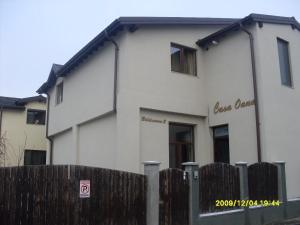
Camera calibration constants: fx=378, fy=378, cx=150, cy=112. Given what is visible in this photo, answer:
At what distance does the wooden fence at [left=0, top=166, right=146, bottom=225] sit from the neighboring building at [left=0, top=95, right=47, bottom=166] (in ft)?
63.2

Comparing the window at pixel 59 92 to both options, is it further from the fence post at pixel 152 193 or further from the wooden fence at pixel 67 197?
the wooden fence at pixel 67 197

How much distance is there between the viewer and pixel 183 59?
51.9ft

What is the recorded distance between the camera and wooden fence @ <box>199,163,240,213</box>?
1036cm

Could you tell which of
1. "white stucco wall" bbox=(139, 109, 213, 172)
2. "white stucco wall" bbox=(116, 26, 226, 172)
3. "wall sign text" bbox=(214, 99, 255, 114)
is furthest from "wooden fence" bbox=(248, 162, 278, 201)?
"white stucco wall" bbox=(116, 26, 226, 172)

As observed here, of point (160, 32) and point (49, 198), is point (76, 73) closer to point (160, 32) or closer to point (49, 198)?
point (160, 32)

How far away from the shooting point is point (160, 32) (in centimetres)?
1507

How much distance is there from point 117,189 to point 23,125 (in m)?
20.7

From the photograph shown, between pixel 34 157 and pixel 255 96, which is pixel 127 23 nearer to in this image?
pixel 255 96

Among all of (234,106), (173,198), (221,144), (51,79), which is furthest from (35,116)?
(173,198)

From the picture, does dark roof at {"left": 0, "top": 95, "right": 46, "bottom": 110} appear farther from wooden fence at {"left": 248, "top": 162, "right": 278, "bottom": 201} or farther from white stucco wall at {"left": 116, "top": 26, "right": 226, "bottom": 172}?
wooden fence at {"left": 248, "top": 162, "right": 278, "bottom": 201}

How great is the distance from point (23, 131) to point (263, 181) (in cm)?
1978

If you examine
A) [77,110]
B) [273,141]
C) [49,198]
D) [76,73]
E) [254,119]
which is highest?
[76,73]

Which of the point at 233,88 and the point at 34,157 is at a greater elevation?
the point at 233,88

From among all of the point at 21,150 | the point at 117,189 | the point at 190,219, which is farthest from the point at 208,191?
the point at 21,150
